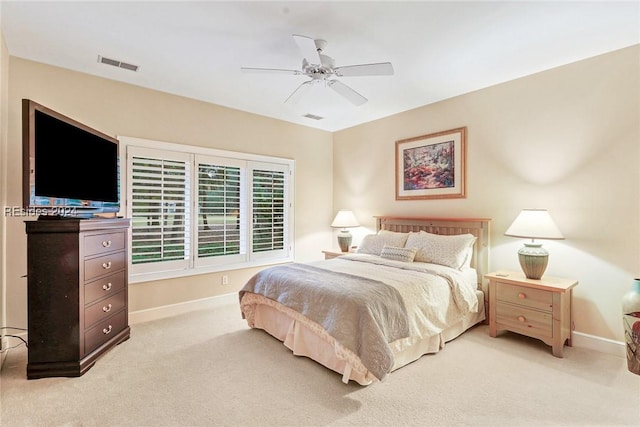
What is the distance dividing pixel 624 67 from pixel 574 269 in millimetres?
1939

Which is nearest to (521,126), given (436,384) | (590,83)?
(590,83)

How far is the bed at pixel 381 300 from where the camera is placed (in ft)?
7.52

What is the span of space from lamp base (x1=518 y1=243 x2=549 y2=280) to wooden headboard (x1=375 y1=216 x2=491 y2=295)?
0.58 meters

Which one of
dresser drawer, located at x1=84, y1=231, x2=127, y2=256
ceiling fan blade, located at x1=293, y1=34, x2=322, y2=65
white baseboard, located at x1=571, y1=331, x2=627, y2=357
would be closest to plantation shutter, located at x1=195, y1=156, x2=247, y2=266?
dresser drawer, located at x1=84, y1=231, x2=127, y2=256

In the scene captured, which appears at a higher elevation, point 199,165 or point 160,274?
point 199,165

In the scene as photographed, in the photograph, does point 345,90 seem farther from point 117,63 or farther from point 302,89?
point 117,63

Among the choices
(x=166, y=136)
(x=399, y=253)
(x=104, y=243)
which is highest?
(x=166, y=136)

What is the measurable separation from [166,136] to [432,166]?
3.56 m

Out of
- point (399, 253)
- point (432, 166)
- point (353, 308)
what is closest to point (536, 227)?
point (399, 253)

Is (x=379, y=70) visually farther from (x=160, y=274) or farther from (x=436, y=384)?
(x=160, y=274)

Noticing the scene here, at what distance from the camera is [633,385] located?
2328mm

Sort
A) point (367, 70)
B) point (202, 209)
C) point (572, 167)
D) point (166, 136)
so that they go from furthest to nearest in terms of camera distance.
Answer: point (202, 209)
point (166, 136)
point (572, 167)
point (367, 70)

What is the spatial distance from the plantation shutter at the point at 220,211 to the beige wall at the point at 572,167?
2.91m

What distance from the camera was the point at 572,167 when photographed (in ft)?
10.2
